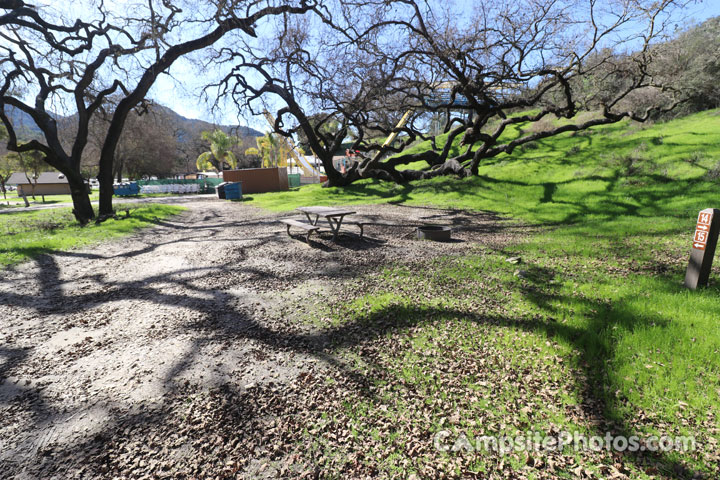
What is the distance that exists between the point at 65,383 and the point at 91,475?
154cm

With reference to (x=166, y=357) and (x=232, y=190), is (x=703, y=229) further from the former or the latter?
(x=232, y=190)

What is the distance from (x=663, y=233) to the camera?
781cm

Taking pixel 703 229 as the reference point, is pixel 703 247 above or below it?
below

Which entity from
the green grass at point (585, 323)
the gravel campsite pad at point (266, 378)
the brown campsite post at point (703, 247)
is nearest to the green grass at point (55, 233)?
the gravel campsite pad at point (266, 378)

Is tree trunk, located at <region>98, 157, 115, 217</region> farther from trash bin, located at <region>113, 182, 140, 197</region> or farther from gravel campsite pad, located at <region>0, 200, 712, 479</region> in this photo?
trash bin, located at <region>113, 182, 140, 197</region>

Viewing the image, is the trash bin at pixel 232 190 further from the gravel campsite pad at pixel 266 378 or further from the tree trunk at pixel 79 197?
the gravel campsite pad at pixel 266 378

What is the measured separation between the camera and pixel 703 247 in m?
4.25

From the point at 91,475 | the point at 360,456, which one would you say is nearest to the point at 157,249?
the point at 91,475

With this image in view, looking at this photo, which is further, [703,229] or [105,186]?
[105,186]

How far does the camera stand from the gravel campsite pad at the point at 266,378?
2523 mm

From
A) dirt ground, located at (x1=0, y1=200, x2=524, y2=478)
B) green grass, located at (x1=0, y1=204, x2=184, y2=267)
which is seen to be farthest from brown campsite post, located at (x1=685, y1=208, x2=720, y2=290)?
green grass, located at (x1=0, y1=204, x2=184, y2=267)

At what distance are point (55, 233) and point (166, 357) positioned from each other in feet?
35.4

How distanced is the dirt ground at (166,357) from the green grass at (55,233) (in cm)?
86

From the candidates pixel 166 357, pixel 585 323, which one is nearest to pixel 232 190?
pixel 166 357
